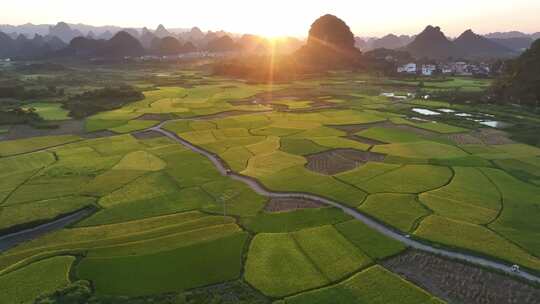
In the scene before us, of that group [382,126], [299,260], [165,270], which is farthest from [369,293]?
[382,126]

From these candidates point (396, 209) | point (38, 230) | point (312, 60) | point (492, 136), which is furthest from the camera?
point (312, 60)

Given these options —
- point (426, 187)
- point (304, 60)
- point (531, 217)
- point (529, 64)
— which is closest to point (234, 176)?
point (426, 187)

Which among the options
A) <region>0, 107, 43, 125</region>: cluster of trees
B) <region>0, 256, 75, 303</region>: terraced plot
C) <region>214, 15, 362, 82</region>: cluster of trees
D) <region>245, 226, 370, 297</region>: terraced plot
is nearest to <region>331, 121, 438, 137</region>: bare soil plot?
<region>245, 226, 370, 297</region>: terraced plot

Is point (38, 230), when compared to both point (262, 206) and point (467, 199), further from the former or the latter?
point (467, 199)

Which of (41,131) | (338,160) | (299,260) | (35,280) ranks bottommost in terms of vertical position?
(35,280)

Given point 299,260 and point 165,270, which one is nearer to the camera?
point 165,270

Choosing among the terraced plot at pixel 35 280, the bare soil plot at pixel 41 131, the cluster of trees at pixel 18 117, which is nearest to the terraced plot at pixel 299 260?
the terraced plot at pixel 35 280

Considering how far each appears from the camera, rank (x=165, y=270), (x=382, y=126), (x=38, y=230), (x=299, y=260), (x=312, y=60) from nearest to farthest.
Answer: (x=165, y=270) < (x=299, y=260) < (x=38, y=230) < (x=382, y=126) < (x=312, y=60)

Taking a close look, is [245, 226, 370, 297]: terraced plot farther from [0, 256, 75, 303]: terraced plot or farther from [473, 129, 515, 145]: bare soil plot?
[473, 129, 515, 145]: bare soil plot

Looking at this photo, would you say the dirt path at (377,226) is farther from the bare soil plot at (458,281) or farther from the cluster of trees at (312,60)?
the cluster of trees at (312,60)
